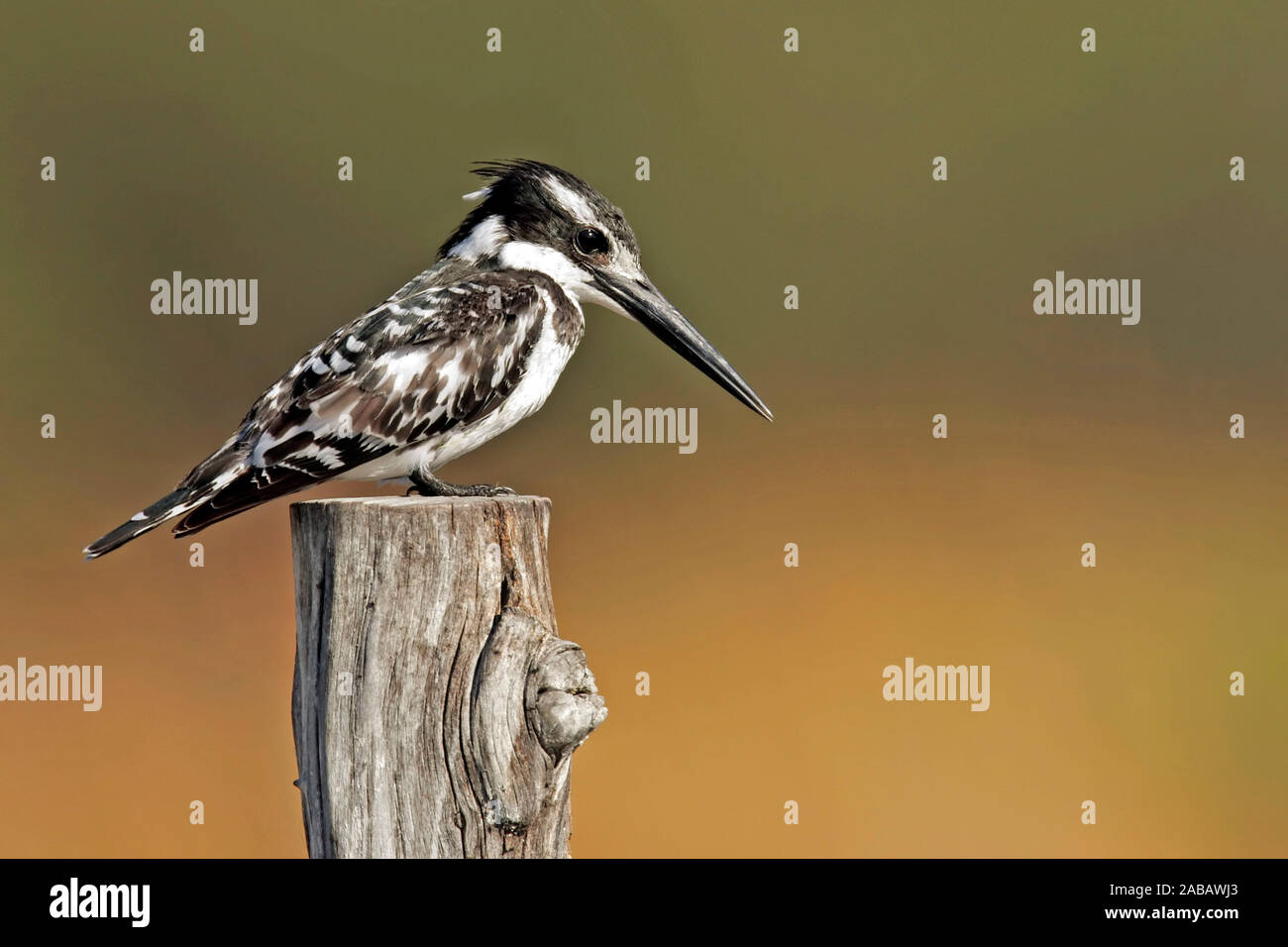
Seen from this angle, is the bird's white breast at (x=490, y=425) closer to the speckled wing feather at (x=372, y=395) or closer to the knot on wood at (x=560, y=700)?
the speckled wing feather at (x=372, y=395)

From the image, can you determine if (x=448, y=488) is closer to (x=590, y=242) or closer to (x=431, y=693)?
(x=431, y=693)

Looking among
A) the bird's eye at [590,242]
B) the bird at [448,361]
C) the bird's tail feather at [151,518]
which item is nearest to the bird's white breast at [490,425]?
the bird at [448,361]

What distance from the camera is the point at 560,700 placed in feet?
9.51

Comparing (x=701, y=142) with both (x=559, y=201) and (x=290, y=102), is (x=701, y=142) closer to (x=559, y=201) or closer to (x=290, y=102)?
(x=290, y=102)

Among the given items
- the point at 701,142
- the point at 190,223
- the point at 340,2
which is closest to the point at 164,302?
the point at 190,223

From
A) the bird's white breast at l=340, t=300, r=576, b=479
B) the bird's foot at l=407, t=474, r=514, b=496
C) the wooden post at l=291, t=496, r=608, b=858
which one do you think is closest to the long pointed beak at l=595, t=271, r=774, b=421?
the bird's white breast at l=340, t=300, r=576, b=479

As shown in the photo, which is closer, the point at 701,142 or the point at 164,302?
the point at 164,302

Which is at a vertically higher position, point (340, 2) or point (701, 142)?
point (340, 2)

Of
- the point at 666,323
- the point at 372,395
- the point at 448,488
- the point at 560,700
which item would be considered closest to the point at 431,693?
the point at 560,700

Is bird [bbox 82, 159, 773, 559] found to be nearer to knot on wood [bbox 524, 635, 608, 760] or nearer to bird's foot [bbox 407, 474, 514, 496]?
bird's foot [bbox 407, 474, 514, 496]

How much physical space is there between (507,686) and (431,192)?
6.63 m

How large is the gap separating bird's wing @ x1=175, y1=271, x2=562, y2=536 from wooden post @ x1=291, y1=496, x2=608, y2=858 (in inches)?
23.4

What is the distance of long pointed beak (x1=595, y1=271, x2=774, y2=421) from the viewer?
14.1ft

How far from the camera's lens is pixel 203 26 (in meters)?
9.28
